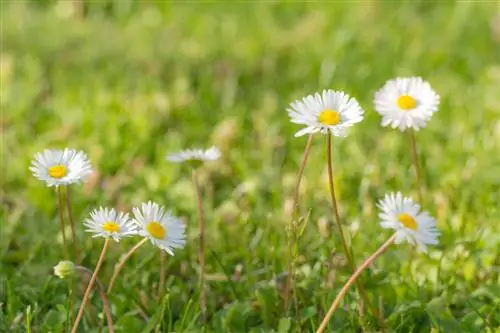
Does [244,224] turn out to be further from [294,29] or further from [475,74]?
[294,29]

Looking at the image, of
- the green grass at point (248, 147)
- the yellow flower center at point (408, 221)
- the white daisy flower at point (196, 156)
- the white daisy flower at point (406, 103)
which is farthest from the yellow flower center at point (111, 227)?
the white daisy flower at point (406, 103)

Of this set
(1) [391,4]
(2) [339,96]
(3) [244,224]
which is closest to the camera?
(2) [339,96]

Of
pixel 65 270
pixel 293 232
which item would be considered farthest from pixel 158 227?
pixel 293 232

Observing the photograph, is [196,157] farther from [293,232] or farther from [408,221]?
[408,221]

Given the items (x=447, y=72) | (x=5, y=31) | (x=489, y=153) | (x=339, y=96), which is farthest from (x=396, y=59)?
(x=339, y=96)

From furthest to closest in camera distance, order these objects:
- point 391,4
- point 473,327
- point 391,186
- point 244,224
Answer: point 391,4 < point 391,186 < point 244,224 < point 473,327
